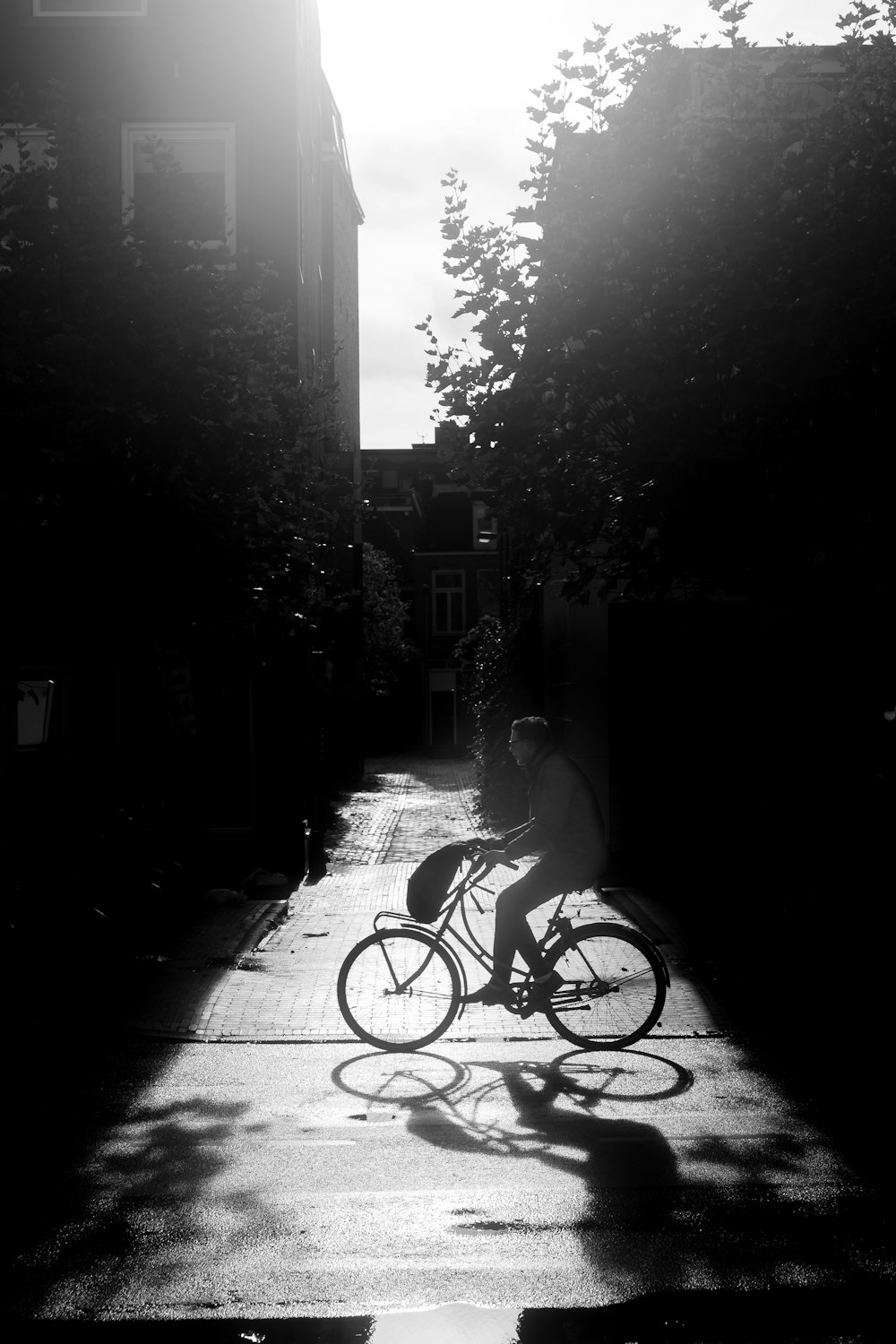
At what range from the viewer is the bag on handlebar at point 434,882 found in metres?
8.47

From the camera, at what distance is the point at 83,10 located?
2009 cm

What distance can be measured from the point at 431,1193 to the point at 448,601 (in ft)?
201

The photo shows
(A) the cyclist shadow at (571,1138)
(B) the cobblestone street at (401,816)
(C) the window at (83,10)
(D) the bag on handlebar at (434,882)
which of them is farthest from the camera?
(B) the cobblestone street at (401,816)

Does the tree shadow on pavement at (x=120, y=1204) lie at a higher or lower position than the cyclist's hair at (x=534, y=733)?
lower

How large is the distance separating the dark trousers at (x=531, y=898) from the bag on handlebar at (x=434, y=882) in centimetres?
31

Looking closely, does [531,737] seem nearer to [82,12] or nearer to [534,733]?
[534,733]

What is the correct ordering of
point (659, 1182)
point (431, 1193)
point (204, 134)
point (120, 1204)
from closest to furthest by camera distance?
point (120, 1204), point (431, 1193), point (659, 1182), point (204, 134)

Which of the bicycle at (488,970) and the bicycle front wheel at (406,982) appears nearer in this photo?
the bicycle at (488,970)

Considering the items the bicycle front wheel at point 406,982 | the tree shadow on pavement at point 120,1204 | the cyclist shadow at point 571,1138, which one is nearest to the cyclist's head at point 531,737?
the bicycle front wheel at point 406,982

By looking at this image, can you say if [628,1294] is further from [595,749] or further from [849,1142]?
[595,749]

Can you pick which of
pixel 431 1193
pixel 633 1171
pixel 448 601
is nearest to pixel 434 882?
pixel 633 1171

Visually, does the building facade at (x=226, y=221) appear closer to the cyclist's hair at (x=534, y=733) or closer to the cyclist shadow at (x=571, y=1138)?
the cyclist's hair at (x=534, y=733)

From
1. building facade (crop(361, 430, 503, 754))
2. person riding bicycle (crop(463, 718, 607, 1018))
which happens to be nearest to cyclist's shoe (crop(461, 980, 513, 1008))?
person riding bicycle (crop(463, 718, 607, 1018))

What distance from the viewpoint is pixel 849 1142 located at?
6.38m
